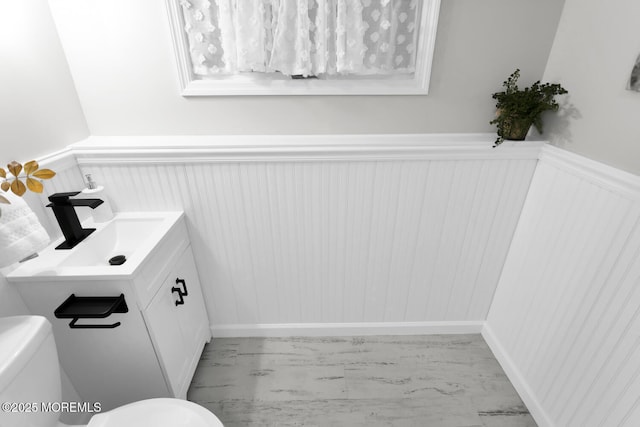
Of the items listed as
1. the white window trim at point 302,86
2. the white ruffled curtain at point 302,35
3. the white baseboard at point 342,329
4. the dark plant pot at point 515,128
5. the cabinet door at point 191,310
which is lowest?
the white baseboard at point 342,329

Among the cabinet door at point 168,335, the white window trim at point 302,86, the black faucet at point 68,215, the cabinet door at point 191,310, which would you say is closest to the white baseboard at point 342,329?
the cabinet door at point 191,310

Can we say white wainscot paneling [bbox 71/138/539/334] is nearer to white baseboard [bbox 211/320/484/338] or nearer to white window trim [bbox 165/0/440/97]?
white baseboard [bbox 211/320/484/338]

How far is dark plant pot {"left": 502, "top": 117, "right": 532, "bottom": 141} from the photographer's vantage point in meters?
1.38

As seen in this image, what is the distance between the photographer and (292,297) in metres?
1.80

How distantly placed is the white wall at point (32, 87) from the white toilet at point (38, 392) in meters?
0.63

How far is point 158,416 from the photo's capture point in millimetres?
1021

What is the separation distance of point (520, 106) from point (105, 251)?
1.95m

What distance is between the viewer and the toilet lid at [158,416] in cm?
100

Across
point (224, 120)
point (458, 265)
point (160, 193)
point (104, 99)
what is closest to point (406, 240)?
point (458, 265)

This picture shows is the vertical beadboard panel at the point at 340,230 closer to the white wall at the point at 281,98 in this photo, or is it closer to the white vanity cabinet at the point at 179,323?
the white vanity cabinet at the point at 179,323

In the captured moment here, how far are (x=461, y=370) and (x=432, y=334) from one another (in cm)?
26

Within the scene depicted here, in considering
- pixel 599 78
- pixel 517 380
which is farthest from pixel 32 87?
pixel 517 380

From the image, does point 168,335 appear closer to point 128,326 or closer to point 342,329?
point 128,326

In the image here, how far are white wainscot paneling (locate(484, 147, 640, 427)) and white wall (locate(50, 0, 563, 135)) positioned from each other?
47cm
